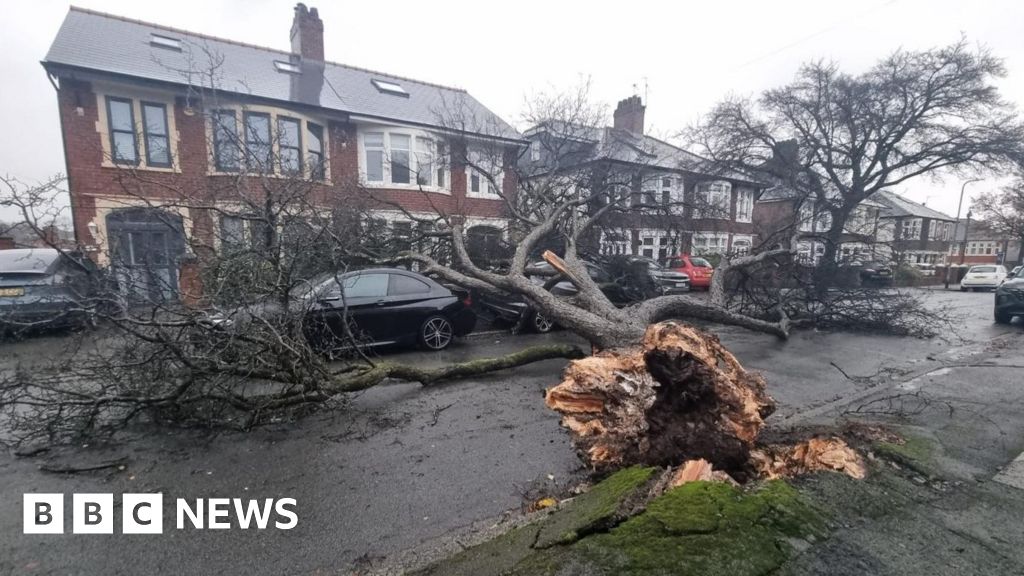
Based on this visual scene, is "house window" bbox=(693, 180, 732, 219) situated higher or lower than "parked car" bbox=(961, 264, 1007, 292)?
higher

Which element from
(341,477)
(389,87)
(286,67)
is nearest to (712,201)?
(389,87)

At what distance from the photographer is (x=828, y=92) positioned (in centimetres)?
1770

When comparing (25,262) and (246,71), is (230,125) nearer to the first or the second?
→ (246,71)

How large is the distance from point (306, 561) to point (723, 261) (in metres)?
8.96

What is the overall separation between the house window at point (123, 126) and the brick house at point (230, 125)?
3 centimetres

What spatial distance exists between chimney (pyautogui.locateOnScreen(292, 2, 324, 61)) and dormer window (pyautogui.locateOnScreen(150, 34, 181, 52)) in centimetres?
421

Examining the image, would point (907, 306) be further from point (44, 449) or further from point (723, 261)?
point (44, 449)

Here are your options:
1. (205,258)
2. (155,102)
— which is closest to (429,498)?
(205,258)

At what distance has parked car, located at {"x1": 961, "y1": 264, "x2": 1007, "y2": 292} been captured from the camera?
25094 mm

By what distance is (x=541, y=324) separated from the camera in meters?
9.52

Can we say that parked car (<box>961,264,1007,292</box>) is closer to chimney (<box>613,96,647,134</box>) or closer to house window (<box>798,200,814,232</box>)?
house window (<box>798,200,814,232</box>)

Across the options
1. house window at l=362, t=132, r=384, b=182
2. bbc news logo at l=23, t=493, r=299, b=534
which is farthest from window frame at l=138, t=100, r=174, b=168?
bbc news logo at l=23, t=493, r=299, b=534

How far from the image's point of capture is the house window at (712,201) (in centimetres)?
1202

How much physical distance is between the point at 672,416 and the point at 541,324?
20.3 ft
